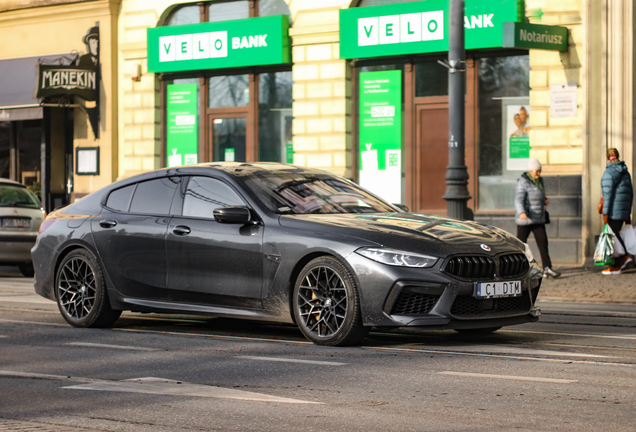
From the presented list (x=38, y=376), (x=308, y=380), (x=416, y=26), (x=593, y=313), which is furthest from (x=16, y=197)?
→ (x=308, y=380)

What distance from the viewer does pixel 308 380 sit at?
240 inches

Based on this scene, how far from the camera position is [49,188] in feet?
80.1

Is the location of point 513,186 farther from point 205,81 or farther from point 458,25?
point 205,81

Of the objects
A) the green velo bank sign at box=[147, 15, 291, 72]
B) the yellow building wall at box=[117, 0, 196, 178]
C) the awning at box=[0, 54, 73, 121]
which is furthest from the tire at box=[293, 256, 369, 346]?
the awning at box=[0, 54, 73, 121]

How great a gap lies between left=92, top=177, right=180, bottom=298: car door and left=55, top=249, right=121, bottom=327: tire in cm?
17

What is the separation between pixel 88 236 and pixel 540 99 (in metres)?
10.6

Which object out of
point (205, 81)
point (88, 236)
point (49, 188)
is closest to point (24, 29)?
point (49, 188)

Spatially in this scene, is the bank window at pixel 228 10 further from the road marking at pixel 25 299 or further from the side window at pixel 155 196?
the side window at pixel 155 196

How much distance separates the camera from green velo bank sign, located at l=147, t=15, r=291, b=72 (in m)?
20.3

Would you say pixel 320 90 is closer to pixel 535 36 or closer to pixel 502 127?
pixel 502 127

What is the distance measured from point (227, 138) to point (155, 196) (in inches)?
508

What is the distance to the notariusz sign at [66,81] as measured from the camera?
22.3m

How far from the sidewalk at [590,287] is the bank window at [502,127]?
114 inches

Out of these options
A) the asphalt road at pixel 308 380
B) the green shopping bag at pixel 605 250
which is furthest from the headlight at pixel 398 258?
the green shopping bag at pixel 605 250
